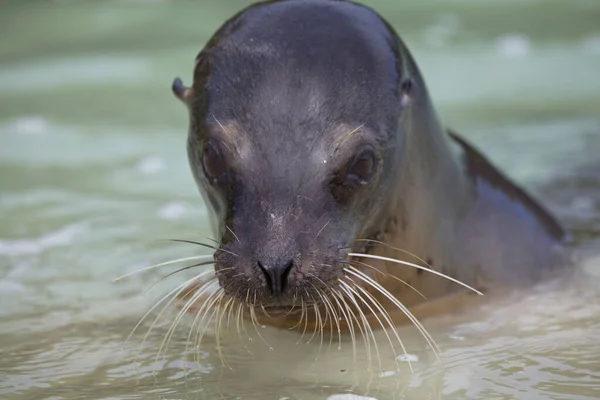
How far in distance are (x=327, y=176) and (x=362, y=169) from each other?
6.5 inches

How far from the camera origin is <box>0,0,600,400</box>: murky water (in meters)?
3.19

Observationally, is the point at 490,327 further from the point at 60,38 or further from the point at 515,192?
the point at 60,38

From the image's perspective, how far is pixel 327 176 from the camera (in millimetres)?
3270

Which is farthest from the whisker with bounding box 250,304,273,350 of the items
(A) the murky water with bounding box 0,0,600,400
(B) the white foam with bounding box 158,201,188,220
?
(B) the white foam with bounding box 158,201,188,220

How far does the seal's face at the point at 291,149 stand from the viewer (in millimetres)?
3051

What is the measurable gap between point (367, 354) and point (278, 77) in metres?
0.83

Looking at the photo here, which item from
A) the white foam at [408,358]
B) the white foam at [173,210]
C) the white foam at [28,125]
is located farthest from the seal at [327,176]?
the white foam at [28,125]

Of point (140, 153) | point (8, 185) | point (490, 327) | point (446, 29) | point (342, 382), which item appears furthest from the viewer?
point (446, 29)

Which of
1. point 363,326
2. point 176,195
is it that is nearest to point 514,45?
point 176,195

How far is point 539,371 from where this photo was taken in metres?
3.17

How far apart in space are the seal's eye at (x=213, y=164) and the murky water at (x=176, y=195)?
0.48 m

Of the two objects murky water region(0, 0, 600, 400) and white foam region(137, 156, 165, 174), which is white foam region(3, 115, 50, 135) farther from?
white foam region(137, 156, 165, 174)

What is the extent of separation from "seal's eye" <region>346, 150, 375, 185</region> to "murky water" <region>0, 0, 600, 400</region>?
486mm

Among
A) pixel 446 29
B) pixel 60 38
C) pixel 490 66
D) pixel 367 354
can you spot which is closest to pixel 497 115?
pixel 490 66
